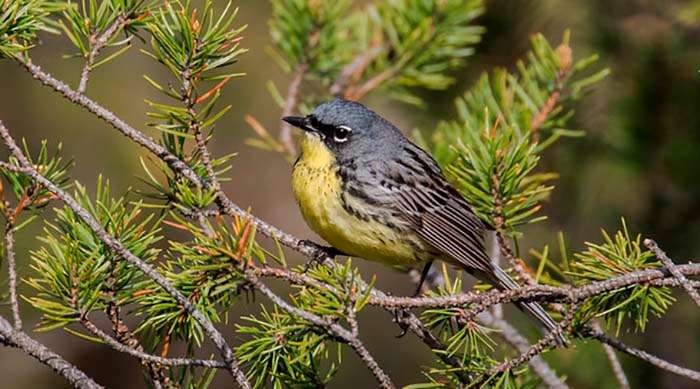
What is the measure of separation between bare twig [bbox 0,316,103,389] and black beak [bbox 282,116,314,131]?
60.1 inches

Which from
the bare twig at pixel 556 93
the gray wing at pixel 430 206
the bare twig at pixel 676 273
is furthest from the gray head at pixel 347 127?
the bare twig at pixel 676 273

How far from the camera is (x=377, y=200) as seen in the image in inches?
142

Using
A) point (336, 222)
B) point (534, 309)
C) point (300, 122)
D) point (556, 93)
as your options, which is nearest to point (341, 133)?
point (300, 122)

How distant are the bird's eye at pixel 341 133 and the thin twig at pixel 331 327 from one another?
5.87 ft

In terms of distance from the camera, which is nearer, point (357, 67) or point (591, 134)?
point (357, 67)

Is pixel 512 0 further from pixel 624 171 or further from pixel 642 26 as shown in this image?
pixel 624 171

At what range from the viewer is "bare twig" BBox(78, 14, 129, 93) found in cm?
227

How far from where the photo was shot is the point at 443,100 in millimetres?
4203

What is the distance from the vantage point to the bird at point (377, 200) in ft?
11.4

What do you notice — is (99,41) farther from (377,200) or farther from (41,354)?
(377,200)

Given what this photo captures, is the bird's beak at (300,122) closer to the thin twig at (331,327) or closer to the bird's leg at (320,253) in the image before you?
the bird's leg at (320,253)

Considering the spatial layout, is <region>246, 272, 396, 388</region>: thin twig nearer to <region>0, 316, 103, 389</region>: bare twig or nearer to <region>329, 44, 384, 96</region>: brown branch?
<region>0, 316, 103, 389</region>: bare twig

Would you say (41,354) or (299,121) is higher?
(299,121)

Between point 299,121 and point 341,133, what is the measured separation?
0.32 m
